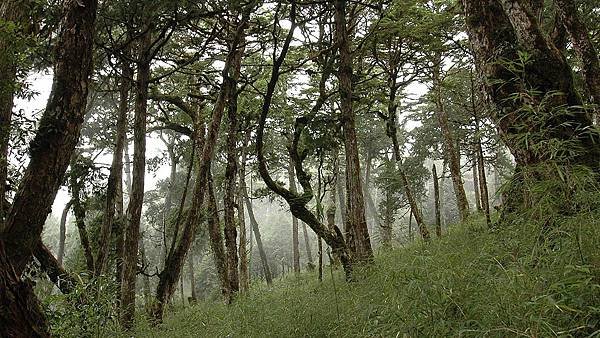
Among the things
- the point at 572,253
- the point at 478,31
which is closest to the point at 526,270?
the point at 572,253

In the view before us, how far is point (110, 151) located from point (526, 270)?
53.3ft

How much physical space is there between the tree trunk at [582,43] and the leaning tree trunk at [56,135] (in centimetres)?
692

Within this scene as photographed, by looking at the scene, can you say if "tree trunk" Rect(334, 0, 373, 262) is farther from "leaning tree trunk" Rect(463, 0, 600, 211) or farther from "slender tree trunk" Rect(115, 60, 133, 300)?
"slender tree trunk" Rect(115, 60, 133, 300)

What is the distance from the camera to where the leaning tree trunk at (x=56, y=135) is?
4.09 meters

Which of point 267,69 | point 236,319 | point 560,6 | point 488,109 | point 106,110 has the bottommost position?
point 236,319

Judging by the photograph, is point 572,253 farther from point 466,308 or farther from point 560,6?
point 560,6

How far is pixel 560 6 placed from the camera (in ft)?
22.8

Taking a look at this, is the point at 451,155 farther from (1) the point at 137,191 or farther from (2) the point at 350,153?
(1) the point at 137,191

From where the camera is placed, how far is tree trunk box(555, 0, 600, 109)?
6836 millimetres

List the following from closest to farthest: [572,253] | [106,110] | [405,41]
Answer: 1. [572,253]
2. [405,41]
3. [106,110]

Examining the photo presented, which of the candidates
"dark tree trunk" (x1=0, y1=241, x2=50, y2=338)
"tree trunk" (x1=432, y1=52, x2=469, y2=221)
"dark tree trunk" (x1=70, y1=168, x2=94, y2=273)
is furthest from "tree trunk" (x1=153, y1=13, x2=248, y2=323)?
"tree trunk" (x1=432, y1=52, x2=469, y2=221)

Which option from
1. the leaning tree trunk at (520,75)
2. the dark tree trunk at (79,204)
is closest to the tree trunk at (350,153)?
the leaning tree trunk at (520,75)

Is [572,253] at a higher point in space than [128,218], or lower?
lower

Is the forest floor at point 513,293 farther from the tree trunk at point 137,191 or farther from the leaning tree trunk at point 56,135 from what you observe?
the tree trunk at point 137,191
